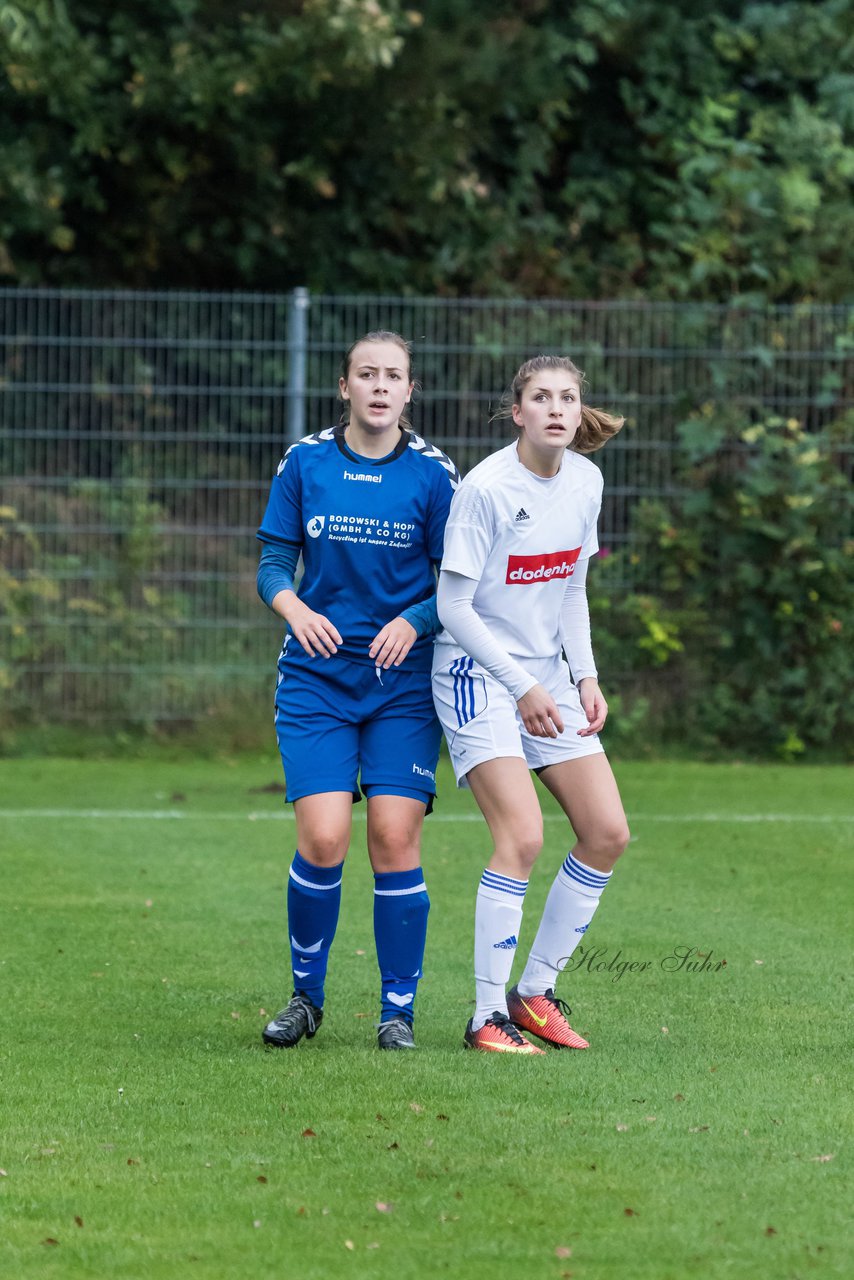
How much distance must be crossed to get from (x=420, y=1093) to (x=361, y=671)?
3.80 feet

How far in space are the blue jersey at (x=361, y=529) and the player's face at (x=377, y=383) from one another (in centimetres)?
13

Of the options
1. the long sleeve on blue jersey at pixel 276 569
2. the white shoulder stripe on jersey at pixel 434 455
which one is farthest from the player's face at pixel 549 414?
the long sleeve on blue jersey at pixel 276 569

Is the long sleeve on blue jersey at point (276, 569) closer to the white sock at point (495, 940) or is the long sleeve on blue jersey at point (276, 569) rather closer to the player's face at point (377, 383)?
the player's face at point (377, 383)

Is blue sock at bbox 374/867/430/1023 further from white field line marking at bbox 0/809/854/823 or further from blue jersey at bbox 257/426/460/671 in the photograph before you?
white field line marking at bbox 0/809/854/823

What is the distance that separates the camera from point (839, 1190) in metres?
3.70

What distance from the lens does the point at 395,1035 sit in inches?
196

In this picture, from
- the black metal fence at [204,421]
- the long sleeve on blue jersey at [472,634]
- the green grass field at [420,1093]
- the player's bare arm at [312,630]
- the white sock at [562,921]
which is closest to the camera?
the green grass field at [420,1093]

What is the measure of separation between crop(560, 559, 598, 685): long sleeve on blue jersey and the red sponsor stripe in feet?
0.31

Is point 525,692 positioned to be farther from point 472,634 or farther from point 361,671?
point 361,671

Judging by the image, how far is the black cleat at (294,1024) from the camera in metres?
4.98

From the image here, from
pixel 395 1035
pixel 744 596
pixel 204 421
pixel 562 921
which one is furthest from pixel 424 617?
pixel 744 596

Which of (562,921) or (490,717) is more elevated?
(490,717)

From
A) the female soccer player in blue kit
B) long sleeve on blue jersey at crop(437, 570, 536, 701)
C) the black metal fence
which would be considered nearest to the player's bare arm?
the female soccer player in blue kit

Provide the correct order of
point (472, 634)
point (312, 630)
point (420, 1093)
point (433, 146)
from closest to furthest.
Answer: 1. point (420, 1093)
2. point (472, 634)
3. point (312, 630)
4. point (433, 146)
